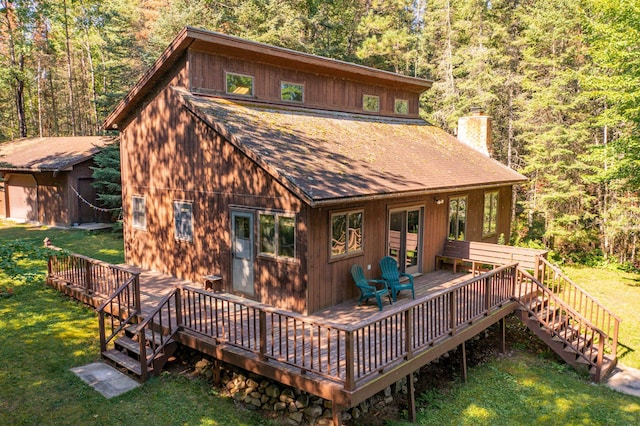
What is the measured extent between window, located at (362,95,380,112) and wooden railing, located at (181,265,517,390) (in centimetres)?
806

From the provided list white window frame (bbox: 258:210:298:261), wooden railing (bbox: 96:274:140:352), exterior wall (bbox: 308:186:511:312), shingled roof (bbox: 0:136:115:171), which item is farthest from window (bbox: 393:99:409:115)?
shingled roof (bbox: 0:136:115:171)

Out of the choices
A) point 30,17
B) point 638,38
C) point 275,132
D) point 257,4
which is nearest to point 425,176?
point 275,132

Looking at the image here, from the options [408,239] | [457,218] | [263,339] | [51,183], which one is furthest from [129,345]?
[51,183]

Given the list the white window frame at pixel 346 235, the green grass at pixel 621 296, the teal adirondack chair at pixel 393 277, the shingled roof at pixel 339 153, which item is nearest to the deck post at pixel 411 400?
the teal adirondack chair at pixel 393 277

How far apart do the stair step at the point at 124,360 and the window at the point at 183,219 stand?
143 inches

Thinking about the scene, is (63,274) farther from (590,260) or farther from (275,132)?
(590,260)

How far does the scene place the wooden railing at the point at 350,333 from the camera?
622cm

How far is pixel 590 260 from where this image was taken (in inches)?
783

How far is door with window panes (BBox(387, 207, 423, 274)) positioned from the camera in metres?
11.8

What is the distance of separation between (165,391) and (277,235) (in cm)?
360

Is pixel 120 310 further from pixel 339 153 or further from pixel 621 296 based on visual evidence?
pixel 621 296

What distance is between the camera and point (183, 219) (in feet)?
38.3

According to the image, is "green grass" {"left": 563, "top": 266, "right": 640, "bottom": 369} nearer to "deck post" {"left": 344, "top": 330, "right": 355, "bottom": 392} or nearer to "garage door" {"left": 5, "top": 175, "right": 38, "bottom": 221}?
"deck post" {"left": 344, "top": 330, "right": 355, "bottom": 392}

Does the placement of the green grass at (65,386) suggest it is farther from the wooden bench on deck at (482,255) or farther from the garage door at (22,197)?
the garage door at (22,197)
